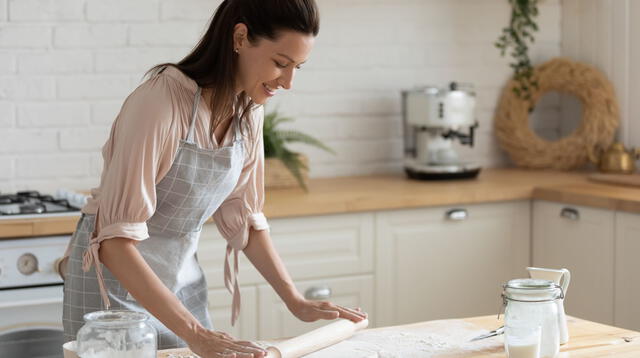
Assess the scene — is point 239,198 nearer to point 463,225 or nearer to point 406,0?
point 463,225

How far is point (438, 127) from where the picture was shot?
3904 mm

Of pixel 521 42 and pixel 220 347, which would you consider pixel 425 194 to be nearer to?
pixel 521 42

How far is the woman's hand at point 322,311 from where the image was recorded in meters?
1.97

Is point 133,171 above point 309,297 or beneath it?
above

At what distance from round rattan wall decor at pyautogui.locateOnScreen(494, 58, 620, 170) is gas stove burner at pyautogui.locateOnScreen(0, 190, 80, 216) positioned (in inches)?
79.3

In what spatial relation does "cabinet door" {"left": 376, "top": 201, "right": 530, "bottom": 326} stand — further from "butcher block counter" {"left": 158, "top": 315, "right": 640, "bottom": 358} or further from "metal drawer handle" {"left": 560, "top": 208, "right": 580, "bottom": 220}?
"butcher block counter" {"left": 158, "top": 315, "right": 640, "bottom": 358}

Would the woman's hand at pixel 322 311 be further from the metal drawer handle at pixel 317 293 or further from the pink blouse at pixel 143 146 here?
the metal drawer handle at pixel 317 293

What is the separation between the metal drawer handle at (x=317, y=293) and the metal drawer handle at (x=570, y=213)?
0.91 meters

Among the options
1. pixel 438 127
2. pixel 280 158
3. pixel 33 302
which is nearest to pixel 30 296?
pixel 33 302

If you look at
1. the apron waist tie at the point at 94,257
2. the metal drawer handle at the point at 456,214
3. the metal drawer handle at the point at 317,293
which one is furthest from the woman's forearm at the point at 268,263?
the metal drawer handle at the point at 456,214

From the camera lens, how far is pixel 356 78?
4.05 m

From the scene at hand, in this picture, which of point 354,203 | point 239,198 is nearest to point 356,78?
point 354,203

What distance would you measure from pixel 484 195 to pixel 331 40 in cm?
95

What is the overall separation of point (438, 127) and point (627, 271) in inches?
38.8
